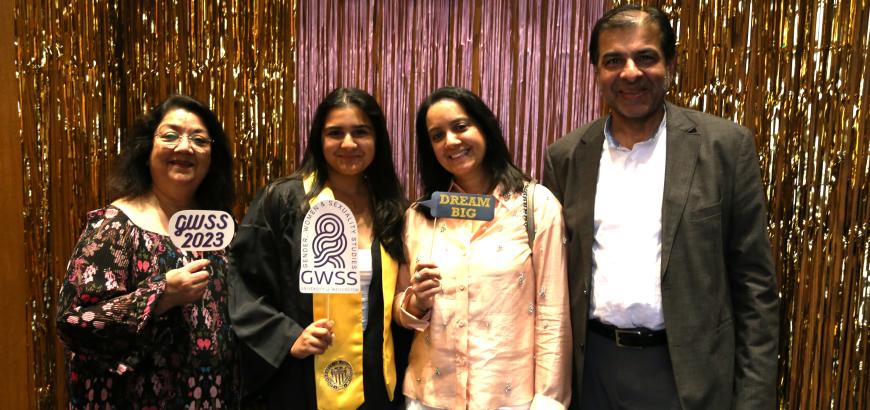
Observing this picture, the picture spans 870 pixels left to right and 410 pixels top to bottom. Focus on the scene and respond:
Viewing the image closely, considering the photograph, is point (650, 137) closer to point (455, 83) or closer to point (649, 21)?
point (649, 21)

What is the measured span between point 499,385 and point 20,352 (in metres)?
1.90

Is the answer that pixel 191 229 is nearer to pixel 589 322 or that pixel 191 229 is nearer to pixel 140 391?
pixel 140 391

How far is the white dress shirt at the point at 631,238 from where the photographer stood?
141 cm

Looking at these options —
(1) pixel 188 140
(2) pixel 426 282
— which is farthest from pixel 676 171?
(1) pixel 188 140

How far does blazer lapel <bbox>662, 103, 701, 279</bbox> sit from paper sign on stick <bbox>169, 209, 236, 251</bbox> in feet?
3.75

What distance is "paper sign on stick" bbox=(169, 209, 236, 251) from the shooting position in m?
1.50

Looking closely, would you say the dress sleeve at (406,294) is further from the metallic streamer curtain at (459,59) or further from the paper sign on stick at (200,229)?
the metallic streamer curtain at (459,59)

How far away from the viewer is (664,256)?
1.39 m

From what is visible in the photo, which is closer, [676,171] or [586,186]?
[676,171]

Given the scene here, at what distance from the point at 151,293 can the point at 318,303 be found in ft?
1.45

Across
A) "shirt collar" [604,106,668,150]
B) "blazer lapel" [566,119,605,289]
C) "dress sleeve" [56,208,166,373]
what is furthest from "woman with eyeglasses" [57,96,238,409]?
"shirt collar" [604,106,668,150]

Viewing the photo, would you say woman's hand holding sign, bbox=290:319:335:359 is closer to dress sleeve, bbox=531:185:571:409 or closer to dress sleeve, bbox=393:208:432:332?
dress sleeve, bbox=393:208:432:332

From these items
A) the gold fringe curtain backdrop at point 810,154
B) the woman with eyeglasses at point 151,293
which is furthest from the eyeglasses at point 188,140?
the gold fringe curtain backdrop at point 810,154

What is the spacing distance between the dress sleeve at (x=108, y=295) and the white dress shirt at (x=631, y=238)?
3.88 feet
